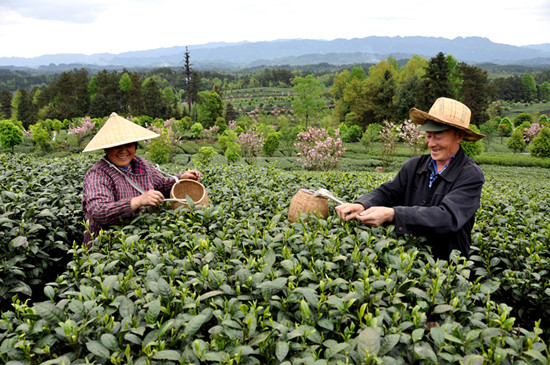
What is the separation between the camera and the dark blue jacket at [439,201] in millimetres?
2416

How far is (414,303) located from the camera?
72.7 inches

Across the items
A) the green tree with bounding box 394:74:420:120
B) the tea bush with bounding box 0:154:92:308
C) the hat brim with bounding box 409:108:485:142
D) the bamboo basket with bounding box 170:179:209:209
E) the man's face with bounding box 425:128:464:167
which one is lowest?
the tea bush with bounding box 0:154:92:308

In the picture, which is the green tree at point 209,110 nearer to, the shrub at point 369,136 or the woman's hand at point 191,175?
the shrub at point 369,136

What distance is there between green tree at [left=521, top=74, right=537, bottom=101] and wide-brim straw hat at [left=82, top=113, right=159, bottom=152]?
342 ft

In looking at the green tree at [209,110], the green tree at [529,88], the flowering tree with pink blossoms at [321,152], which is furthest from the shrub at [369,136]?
the green tree at [529,88]

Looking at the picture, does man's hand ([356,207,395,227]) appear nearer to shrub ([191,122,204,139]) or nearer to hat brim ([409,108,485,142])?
hat brim ([409,108,485,142])

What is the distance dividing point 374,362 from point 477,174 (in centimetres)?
181

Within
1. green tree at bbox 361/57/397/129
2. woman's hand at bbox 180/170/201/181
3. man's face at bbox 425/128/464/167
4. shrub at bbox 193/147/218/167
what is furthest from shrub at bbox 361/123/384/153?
man's face at bbox 425/128/464/167

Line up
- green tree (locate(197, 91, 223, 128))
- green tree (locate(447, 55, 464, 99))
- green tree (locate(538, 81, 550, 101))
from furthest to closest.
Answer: green tree (locate(538, 81, 550, 101))
green tree (locate(197, 91, 223, 128))
green tree (locate(447, 55, 464, 99))

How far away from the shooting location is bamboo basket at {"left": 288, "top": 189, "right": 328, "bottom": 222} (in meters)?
2.86

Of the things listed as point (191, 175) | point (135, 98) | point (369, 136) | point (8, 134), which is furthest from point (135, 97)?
→ point (191, 175)

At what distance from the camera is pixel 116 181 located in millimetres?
3234

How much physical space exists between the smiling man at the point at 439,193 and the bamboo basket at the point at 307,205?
0.74ft

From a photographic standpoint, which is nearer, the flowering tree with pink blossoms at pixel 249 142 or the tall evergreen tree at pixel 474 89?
the flowering tree with pink blossoms at pixel 249 142
